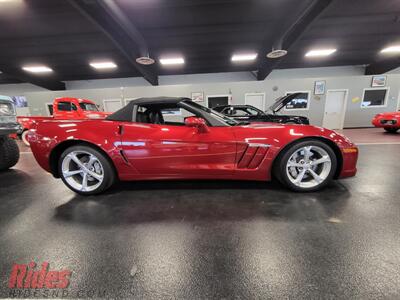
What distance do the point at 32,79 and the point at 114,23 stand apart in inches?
386

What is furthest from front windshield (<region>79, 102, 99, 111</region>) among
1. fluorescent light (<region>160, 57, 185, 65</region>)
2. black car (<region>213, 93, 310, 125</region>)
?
black car (<region>213, 93, 310, 125</region>)

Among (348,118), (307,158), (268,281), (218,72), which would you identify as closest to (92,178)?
Answer: (268,281)

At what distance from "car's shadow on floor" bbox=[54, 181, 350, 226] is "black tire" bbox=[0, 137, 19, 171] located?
2.31 meters

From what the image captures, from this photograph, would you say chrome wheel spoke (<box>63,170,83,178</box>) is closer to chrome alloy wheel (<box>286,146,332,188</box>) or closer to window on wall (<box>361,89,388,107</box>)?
chrome alloy wheel (<box>286,146,332,188</box>)

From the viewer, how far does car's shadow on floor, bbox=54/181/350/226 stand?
59.7 inches

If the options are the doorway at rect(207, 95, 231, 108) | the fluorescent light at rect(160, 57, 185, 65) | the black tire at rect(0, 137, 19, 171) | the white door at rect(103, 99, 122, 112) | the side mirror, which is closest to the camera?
the side mirror

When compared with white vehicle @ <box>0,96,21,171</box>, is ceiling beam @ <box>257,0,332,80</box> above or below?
above

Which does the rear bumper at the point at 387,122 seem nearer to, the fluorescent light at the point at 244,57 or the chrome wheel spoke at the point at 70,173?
the fluorescent light at the point at 244,57

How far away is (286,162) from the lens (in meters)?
1.80

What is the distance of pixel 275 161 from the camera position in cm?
183

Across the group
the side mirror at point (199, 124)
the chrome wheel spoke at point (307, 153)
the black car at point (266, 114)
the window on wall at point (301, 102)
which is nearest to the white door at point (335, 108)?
the window on wall at point (301, 102)

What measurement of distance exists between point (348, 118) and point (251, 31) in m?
7.42

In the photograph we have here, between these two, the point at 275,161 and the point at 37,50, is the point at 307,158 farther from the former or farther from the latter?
the point at 37,50

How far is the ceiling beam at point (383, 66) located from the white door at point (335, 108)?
4371 mm
